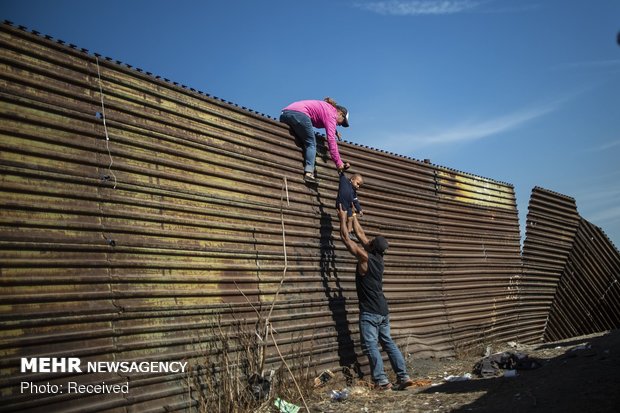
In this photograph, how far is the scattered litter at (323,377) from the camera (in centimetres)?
590

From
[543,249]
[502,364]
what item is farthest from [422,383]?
[543,249]

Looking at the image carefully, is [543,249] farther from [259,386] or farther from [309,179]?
[259,386]

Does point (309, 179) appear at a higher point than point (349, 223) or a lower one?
higher

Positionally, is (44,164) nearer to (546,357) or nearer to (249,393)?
(249,393)

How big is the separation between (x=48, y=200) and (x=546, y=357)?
7131mm

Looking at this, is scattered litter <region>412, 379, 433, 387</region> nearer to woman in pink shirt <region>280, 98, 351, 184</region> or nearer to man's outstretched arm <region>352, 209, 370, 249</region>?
man's outstretched arm <region>352, 209, 370, 249</region>

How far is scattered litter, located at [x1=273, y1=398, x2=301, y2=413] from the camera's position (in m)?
5.01

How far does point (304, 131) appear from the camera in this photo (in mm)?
6738

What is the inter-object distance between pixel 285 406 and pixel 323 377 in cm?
112

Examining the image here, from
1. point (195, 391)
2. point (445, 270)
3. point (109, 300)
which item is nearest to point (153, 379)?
point (195, 391)

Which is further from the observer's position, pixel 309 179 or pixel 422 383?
pixel 309 179

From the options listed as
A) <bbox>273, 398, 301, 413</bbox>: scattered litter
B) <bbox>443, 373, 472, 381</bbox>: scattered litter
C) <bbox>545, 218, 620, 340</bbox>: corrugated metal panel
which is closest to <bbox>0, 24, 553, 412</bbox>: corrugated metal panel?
<bbox>273, 398, 301, 413</bbox>: scattered litter

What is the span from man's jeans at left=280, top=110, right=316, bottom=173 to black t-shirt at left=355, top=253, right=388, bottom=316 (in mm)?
1459

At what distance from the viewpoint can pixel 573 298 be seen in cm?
1289
